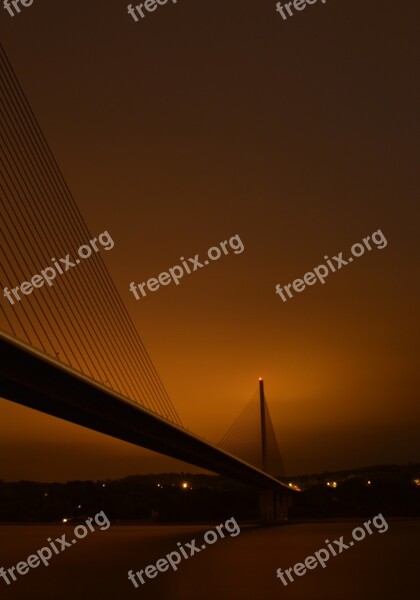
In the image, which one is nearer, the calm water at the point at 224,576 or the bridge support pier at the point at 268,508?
the calm water at the point at 224,576

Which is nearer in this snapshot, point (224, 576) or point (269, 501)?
point (224, 576)

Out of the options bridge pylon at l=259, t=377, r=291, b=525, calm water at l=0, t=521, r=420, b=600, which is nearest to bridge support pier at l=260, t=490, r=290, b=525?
bridge pylon at l=259, t=377, r=291, b=525

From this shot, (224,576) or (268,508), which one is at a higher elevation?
→ (224,576)

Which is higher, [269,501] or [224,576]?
[224,576]

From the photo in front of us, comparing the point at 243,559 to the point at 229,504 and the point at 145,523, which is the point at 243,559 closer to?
the point at 145,523

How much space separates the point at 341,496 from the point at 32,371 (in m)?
60.2

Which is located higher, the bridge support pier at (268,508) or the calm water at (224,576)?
the calm water at (224,576)

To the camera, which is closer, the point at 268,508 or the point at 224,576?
the point at 224,576

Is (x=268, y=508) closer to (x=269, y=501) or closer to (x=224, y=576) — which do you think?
(x=269, y=501)

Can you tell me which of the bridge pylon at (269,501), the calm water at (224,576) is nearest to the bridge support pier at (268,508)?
the bridge pylon at (269,501)

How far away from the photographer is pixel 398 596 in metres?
13.4

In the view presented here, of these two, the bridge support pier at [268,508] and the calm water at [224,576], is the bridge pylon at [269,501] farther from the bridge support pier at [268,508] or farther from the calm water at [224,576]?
the calm water at [224,576]

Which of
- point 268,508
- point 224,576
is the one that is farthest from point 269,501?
point 224,576

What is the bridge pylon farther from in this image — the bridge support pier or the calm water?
the calm water
